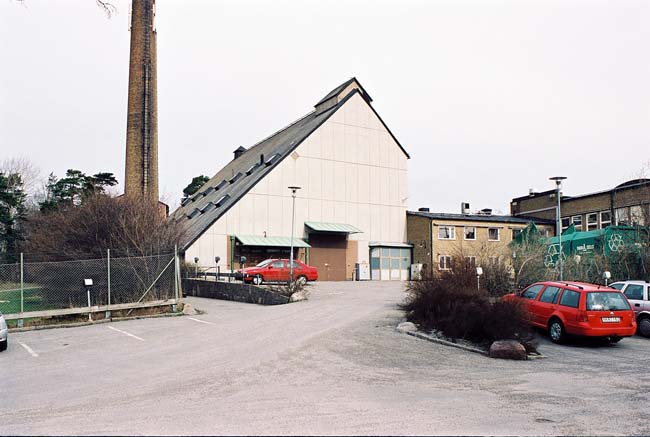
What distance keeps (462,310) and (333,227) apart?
85.9 ft

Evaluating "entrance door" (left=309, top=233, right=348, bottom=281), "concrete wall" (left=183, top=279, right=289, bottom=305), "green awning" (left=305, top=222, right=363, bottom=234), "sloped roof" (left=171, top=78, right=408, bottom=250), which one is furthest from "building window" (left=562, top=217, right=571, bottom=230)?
"concrete wall" (left=183, top=279, right=289, bottom=305)

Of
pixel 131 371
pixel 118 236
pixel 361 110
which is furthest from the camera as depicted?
pixel 361 110

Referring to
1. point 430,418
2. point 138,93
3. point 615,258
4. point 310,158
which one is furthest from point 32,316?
point 310,158

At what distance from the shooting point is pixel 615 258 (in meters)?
24.8

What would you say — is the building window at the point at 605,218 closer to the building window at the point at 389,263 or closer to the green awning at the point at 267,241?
the building window at the point at 389,263

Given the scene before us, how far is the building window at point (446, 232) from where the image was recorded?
44781 mm

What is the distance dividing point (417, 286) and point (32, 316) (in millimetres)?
12098

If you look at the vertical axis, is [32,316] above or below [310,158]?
below

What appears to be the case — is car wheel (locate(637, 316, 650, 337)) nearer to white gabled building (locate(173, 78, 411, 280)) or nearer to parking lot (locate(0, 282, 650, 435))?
parking lot (locate(0, 282, 650, 435))

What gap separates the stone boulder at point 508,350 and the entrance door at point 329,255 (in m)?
27.8

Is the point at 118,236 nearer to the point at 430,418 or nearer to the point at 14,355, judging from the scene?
the point at 14,355

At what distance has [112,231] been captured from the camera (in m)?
23.2

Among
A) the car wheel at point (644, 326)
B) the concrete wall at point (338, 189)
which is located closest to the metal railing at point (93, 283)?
the car wheel at point (644, 326)

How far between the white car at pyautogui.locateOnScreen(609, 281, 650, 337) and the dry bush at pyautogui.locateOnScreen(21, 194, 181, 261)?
53.7ft
